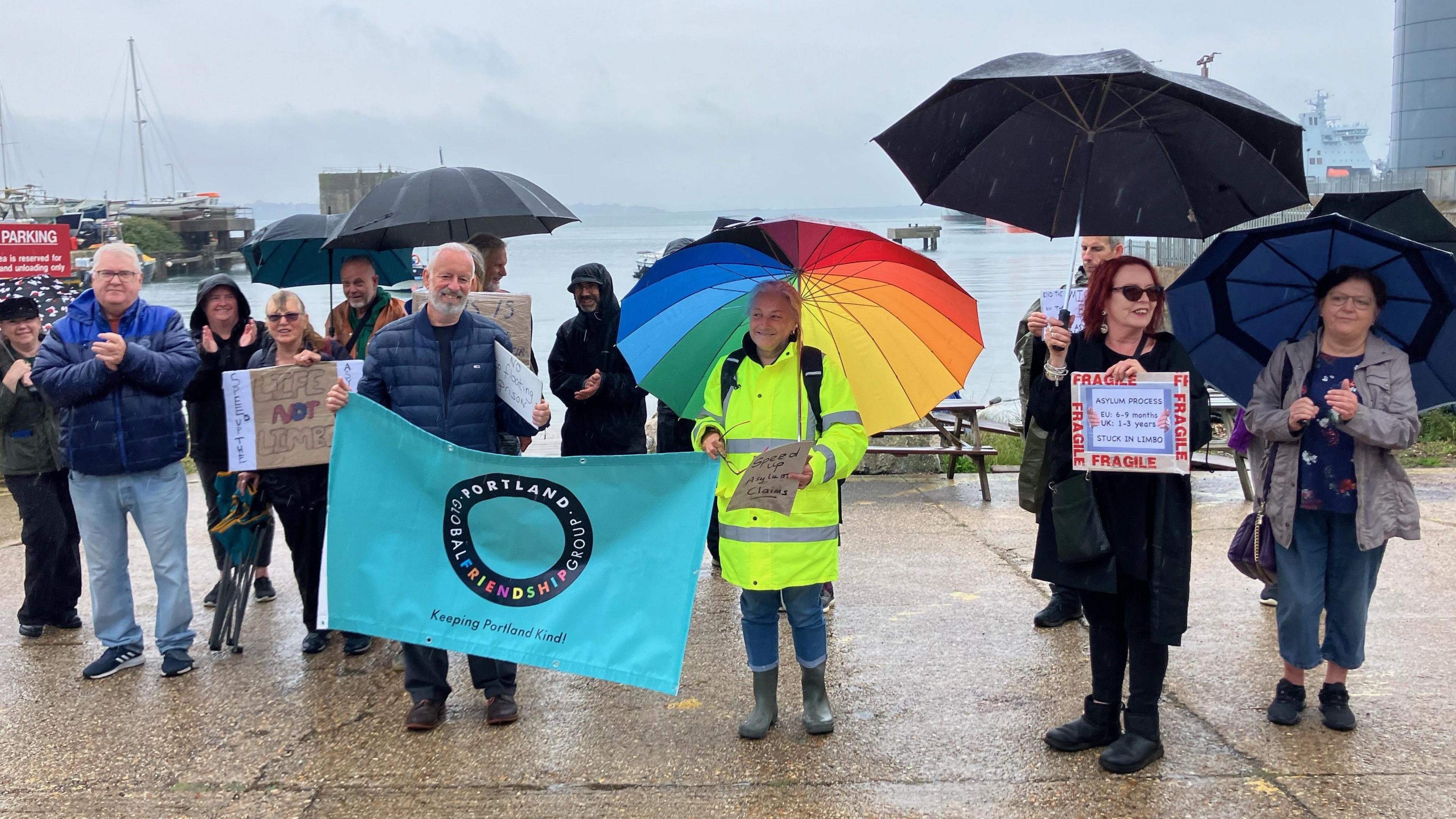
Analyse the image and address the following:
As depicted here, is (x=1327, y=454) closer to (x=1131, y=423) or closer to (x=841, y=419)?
(x=1131, y=423)

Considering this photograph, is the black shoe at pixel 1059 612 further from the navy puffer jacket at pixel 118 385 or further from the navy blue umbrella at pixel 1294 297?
the navy puffer jacket at pixel 118 385

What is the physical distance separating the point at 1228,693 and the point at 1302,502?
0.94m

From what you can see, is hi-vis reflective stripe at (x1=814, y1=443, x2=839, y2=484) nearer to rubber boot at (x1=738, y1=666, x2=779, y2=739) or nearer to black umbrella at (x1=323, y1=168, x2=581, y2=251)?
rubber boot at (x1=738, y1=666, x2=779, y2=739)

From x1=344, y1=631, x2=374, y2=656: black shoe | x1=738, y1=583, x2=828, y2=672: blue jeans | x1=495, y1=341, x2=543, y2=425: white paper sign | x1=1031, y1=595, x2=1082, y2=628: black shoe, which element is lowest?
x1=344, y1=631, x2=374, y2=656: black shoe

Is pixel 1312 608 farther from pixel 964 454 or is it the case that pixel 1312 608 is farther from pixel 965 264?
pixel 965 264

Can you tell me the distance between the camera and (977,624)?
580cm

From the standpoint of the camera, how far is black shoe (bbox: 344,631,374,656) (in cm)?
561

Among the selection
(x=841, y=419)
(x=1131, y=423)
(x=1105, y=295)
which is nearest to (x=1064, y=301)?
(x=1105, y=295)

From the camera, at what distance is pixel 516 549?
14.5 feet

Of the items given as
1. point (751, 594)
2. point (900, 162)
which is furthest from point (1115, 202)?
point (751, 594)

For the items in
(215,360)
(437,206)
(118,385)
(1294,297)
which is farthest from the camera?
(215,360)

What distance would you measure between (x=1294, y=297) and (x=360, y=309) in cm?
447

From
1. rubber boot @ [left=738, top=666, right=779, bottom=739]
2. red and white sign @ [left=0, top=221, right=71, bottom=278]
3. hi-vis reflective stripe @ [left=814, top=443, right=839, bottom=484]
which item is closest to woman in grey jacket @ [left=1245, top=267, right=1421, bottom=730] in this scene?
hi-vis reflective stripe @ [left=814, top=443, right=839, bottom=484]

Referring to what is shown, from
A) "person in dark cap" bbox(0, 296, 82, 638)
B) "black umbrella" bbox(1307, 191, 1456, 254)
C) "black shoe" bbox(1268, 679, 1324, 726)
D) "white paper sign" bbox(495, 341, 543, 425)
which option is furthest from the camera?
"person in dark cap" bbox(0, 296, 82, 638)
